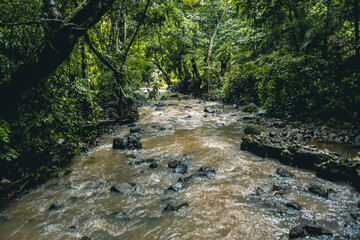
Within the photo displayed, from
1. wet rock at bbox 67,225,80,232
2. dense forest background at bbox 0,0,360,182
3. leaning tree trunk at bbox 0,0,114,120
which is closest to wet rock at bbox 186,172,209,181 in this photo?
wet rock at bbox 67,225,80,232

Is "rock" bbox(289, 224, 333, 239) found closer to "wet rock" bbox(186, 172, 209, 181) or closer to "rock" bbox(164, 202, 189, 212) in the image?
"rock" bbox(164, 202, 189, 212)

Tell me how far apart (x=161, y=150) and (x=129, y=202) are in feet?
9.09

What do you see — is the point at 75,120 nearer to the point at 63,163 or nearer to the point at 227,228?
the point at 63,163

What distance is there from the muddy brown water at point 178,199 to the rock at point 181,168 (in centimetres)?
13

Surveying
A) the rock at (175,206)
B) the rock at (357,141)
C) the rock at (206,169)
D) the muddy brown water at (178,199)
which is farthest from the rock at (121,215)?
the rock at (357,141)

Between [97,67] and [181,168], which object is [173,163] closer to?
[181,168]

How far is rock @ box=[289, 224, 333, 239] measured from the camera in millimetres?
2480

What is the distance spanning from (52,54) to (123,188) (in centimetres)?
273

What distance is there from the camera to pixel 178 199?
356 centimetres

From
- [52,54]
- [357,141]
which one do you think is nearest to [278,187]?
[357,141]

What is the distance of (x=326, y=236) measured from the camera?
97.1 inches

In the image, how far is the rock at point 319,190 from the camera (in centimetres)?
335

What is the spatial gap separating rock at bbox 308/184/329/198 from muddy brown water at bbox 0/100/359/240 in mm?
106

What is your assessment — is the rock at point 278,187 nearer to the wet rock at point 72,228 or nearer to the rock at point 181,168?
the rock at point 181,168
